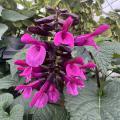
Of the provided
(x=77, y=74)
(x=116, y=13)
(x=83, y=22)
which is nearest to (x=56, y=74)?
(x=77, y=74)

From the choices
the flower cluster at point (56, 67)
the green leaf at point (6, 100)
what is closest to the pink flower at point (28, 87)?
the flower cluster at point (56, 67)

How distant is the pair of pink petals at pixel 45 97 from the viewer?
0.53 meters

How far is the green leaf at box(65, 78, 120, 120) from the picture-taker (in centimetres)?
55

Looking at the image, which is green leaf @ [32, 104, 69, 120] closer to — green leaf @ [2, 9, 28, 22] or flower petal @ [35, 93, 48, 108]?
flower petal @ [35, 93, 48, 108]

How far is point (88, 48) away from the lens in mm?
604

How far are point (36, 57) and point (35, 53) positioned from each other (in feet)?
0.04

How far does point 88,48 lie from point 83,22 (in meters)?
0.32

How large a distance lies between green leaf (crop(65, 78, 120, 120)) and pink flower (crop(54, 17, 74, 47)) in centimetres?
12

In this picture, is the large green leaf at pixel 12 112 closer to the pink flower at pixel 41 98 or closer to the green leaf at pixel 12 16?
the pink flower at pixel 41 98

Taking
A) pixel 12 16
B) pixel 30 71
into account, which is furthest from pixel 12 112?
pixel 12 16

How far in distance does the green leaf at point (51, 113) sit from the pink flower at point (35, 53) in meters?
0.14

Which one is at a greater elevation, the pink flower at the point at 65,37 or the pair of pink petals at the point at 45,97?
the pink flower at the point at 65,37

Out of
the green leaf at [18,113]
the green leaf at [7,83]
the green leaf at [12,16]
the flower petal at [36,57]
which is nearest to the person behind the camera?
the flower petal at [36,57]

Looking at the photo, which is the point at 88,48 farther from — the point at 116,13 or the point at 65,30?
the point at 116,13
